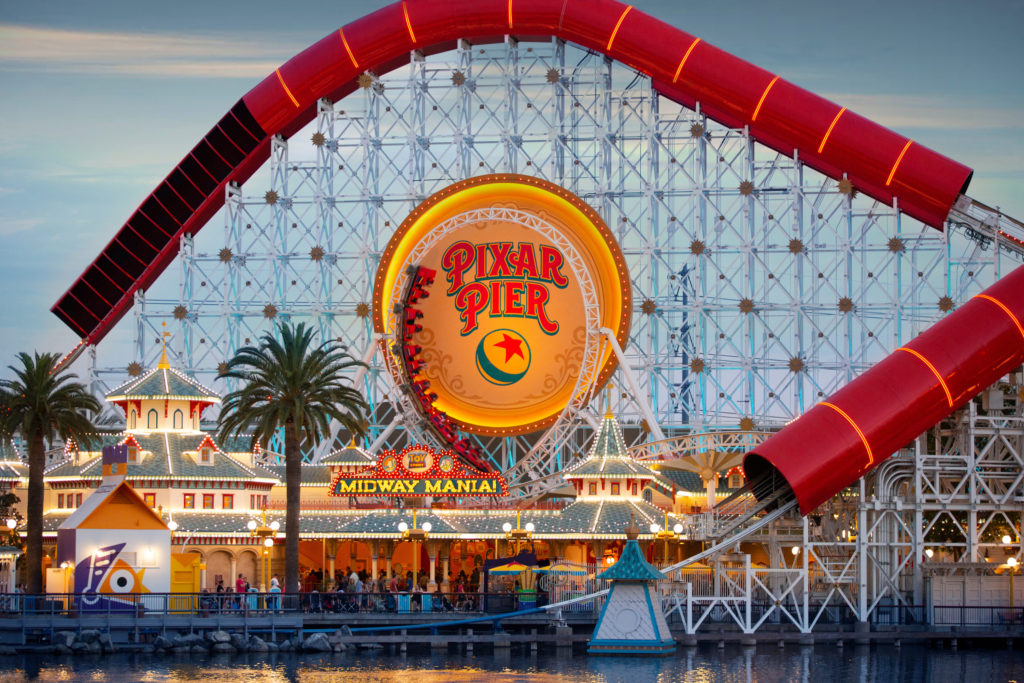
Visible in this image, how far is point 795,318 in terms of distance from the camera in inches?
2579

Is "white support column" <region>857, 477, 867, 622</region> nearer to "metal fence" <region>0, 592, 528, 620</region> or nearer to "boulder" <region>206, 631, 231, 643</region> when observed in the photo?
"metal fence" <region>0, 592, 528, 620</region>

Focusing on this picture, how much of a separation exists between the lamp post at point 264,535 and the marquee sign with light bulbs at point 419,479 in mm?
3477

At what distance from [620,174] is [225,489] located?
2339cm

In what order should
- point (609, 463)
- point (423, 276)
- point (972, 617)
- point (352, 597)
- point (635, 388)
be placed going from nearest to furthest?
point (972, 617)
point (352, 597)
point (609, 463)
point (635, 388)
point (423, 276)

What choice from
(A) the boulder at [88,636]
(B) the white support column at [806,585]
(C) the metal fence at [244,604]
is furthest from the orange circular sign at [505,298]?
(A) the boulder at [88,636]

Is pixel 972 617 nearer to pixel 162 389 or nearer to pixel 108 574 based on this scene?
pixel 108 574

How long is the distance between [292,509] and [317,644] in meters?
7.29

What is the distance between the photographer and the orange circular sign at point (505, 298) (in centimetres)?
6681

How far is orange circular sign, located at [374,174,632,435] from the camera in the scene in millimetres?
66812

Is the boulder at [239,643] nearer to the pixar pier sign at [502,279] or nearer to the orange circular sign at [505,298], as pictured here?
the orange circular sign at [505,298]

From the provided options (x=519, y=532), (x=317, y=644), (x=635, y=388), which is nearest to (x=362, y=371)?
(x=635, y=388)

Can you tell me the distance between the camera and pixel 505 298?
232 ft

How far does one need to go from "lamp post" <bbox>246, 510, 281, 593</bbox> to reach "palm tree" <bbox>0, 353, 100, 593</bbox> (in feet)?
22.4

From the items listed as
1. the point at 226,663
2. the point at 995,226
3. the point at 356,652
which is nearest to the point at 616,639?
the point at 356,652
